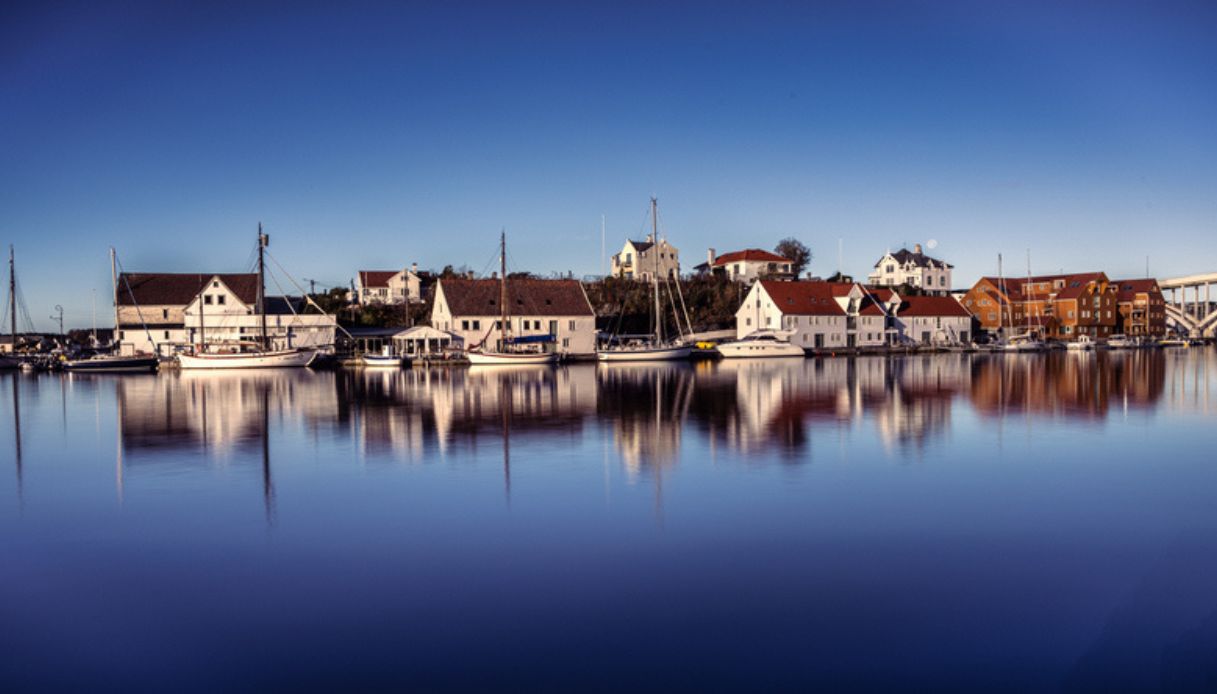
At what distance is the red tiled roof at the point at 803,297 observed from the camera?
220ft

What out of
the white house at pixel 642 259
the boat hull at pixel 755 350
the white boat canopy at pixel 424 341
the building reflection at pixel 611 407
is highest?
the white house at pixel 642 259

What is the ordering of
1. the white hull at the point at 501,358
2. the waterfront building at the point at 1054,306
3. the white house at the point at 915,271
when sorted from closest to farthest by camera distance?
the white hull at the point at 501,358
the waterfront building at the point at 1054,306
the white house at the point at 915,271

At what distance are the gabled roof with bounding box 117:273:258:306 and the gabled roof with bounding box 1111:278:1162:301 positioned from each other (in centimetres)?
8770

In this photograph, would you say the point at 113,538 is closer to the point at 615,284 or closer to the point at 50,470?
the point at 50,470

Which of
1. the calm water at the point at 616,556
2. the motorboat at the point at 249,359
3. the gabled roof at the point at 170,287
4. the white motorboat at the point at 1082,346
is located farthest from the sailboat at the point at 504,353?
the white motorboat at the point at 1082,346

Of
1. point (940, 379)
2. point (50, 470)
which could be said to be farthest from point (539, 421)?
point (940, 379)

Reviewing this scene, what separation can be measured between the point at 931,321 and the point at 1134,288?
3555cm

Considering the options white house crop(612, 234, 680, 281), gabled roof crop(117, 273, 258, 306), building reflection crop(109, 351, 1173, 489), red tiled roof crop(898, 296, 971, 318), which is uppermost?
white house crop(612, 234, 680, 281)

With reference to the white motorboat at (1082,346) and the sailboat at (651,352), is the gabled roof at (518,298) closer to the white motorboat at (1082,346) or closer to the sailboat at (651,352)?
the sailboat at (651,352)

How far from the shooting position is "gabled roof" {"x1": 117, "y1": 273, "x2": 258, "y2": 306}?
64375 millimetres

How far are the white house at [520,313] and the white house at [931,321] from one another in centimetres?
2968

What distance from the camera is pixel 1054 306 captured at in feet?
282

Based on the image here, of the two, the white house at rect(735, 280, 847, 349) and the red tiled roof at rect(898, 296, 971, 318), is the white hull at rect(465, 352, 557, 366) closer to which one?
the white house at rect(735, 280, 847, 349)

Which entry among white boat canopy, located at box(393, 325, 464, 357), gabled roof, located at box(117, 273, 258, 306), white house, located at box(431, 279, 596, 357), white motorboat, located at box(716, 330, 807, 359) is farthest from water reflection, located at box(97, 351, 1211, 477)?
gabled roof, located at box(117, 273, 258, 306)
